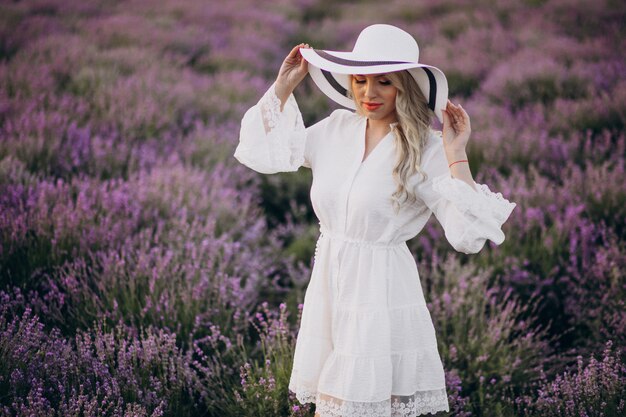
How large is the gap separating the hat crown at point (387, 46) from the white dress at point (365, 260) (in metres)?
0.27

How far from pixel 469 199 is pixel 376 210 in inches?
12.8

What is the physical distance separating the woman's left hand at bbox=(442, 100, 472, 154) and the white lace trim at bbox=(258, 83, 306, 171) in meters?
0.55

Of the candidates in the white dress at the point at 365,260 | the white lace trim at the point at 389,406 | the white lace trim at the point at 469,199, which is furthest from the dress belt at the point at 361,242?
the white lace trim at the point at 389,406

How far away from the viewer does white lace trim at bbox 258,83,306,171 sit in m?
2.17

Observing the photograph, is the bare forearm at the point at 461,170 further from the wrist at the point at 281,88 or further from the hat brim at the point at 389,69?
the wrist at the point at 281,88

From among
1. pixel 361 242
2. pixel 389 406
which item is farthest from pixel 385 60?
pixel 389 406

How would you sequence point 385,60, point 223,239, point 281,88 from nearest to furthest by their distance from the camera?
1. point 385,60
2. point 281,88
3. point 223,239

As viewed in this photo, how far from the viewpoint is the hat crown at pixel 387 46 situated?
2.02 meters

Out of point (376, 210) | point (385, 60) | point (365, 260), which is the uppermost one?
point (385, 60)

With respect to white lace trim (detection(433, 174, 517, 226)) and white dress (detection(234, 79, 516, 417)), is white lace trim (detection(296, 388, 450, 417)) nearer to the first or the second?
white dress (detection(234, 79, 516, 417))

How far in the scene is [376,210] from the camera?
2008 mm

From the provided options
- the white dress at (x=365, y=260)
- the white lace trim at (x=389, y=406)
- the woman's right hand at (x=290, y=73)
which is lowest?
the white lace trim at (x=389, y=406)

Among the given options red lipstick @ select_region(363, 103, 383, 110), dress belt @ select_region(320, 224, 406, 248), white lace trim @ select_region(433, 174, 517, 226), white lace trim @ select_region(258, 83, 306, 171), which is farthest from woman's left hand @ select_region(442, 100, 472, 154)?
white lace trim @ select_region(258, 83, 306, 171)

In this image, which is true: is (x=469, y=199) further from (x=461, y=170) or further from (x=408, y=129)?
(x=408, y=129)
